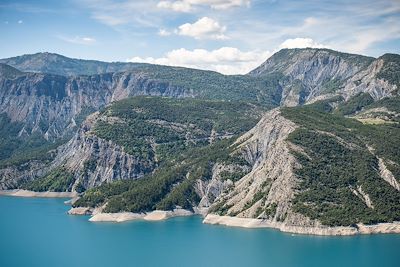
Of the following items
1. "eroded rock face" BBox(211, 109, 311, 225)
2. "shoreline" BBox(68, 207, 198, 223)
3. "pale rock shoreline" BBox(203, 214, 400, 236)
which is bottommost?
"shoreline" BBox(68, 207, 198, 223)

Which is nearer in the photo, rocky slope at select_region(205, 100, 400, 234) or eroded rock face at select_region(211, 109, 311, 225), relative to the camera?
rocky slope at select_region(205, 100, 400, 234)

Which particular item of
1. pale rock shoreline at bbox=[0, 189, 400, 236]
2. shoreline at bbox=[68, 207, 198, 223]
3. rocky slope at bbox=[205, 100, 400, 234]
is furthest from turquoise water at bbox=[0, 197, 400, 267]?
shoreline at bbox=[68, 207, 198, 223]

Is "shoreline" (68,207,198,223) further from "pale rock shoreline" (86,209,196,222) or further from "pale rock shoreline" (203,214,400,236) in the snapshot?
"pale rock shoreline" (203,214,400,236)

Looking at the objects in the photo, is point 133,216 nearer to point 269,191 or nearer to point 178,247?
point 269,191

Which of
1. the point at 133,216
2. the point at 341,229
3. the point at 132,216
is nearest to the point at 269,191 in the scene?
the point at 341,229

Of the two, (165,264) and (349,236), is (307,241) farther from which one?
(165,264)

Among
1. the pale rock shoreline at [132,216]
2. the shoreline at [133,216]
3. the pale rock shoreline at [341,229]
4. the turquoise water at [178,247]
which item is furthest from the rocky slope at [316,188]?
the pale rock shoreline at [132,216]

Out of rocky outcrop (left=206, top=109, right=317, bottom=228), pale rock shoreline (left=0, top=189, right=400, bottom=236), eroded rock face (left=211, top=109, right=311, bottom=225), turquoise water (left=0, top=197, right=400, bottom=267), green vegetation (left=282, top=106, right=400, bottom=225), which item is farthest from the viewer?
eroded rock face (left=211, top=109, right=311, bottom=225)
